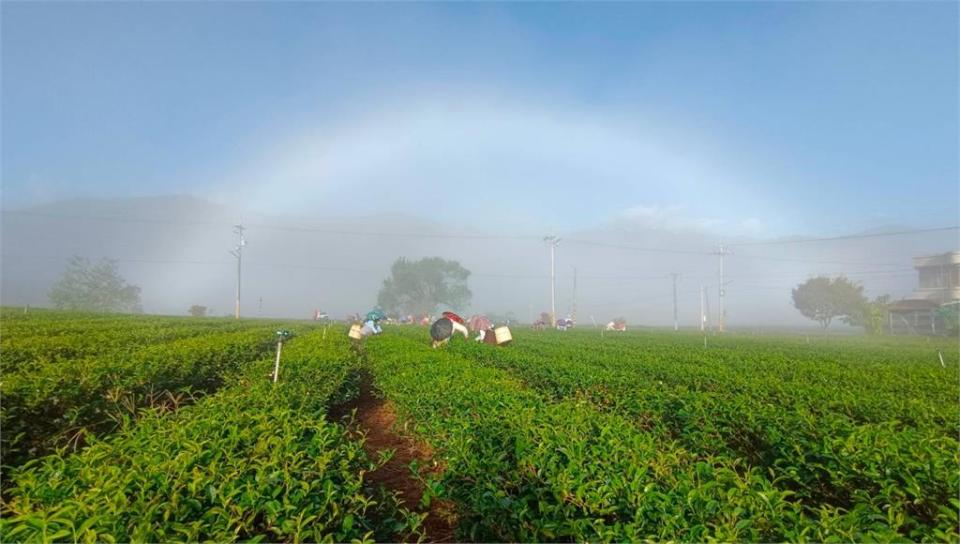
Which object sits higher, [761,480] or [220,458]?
[220,458]

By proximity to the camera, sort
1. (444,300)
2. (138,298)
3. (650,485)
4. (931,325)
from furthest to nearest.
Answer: (444,300), (138,298), (931,325), (650,485)

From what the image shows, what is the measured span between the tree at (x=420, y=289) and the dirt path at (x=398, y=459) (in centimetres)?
12617

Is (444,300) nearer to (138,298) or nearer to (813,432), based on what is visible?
(138,298)

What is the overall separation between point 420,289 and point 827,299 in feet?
317

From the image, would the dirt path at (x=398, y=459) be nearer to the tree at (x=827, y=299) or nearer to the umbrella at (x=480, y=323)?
the umbrella at (x=480, y=323)

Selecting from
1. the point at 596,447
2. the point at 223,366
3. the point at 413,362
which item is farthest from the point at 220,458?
the point at 223,366

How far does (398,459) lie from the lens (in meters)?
7.28

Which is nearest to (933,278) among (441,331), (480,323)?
(480,323)

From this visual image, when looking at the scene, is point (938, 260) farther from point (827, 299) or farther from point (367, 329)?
point (367, 329)

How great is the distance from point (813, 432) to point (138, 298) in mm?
124353

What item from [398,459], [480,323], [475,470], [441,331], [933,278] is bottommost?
[398,459]

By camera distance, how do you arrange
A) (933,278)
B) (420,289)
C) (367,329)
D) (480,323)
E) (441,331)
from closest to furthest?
(441,331) < (367,329) < (480,323) < (933,278) < (420,289)

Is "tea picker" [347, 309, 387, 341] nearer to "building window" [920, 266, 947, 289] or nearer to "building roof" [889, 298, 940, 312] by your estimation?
"building roof" [889, 298, 940, 312]

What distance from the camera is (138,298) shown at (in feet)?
335
